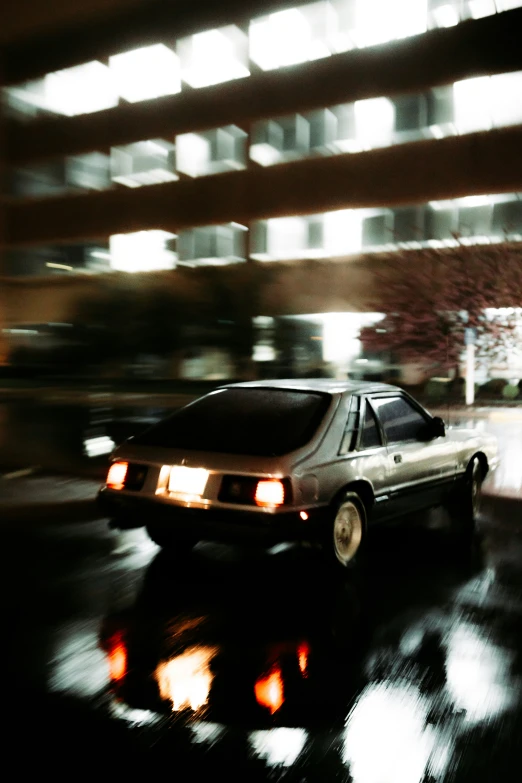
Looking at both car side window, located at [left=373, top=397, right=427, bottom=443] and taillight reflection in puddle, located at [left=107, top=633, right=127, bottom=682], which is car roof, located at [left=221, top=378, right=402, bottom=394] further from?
taillight reflection in puddle, located at [left=107, top=633, right=127, bottom=682]

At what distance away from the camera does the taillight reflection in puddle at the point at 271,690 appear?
3.79m

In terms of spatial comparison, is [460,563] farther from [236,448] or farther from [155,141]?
[155,141]

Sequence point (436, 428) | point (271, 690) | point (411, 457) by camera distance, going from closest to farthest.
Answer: point (271, 690) < point (411, 457) < point (436, 428)

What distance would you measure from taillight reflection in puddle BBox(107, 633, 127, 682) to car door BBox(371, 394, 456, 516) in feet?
8.91

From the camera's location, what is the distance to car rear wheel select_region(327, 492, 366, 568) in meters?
5.96

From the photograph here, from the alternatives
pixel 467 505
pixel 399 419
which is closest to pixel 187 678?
pixel 399 419

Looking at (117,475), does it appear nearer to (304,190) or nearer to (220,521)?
(220,521)

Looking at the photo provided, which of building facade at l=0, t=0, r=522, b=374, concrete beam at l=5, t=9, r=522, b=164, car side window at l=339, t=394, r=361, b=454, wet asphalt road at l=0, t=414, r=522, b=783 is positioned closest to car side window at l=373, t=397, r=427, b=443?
car side window at l=339, t=394, r=361, b=454

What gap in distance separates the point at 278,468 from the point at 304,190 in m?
29.6

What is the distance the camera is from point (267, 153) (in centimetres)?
3509

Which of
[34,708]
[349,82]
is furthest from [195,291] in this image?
[34,708]

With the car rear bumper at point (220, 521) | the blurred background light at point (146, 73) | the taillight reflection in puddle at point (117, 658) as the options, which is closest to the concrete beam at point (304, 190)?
the blurred background light at point (146, 73)

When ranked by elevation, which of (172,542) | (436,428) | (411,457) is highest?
(436,428)

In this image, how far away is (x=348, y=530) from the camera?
20.4ft
